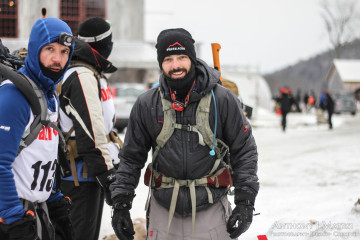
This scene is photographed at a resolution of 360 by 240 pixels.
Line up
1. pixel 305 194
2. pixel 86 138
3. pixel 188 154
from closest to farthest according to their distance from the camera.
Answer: pixel 188 154
pixel 86 138
pixel 305 194

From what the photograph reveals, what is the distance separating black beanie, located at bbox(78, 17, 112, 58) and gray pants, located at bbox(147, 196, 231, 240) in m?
1.68

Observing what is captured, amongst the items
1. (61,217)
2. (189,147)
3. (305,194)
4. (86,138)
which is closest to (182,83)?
(189,147)

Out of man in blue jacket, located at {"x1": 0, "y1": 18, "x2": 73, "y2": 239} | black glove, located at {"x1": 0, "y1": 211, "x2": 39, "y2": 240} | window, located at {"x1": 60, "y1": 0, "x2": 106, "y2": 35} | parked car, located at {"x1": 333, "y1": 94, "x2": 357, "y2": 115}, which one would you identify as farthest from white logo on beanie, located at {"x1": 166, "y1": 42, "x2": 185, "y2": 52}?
parked car, located at {"x1": 333, "y1": 94, "x2": 357, "y2": 115}

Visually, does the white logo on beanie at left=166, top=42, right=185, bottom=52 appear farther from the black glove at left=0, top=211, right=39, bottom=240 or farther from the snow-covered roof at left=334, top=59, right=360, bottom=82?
the snow-covered roof at left=334, top=59, right=360, bottom=82

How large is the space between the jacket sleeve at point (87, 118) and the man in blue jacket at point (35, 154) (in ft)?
1.89

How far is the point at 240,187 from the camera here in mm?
2832

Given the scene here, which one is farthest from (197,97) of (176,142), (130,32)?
(130,32)

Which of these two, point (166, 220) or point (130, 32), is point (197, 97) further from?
point (130, 32)

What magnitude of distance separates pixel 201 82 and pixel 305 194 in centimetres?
495

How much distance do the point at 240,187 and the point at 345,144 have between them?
11506mm

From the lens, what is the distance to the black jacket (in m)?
2.80

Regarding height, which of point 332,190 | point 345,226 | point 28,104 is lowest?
point 332,190

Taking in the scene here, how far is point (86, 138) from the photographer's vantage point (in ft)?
11.4

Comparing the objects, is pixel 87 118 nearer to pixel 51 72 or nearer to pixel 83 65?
pixel 83 65
